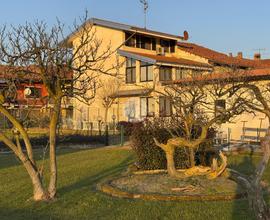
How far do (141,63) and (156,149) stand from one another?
20950 mm

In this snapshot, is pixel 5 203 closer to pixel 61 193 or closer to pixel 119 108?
pixel 61 193

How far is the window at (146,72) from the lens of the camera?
31.5 metres

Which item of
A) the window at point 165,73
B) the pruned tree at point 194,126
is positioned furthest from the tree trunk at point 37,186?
the window at point 165,73

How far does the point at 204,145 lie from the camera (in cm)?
1191

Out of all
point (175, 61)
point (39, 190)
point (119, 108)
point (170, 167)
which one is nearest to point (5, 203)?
point (39, 190)

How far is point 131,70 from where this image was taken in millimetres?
32969

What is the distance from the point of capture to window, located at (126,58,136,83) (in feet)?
107

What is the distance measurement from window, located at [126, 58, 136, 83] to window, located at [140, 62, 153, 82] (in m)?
0.77

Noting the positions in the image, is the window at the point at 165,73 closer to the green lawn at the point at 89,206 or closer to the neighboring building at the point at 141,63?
the neighboring building at the point at 141,63

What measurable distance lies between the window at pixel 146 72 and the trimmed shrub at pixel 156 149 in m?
19.4

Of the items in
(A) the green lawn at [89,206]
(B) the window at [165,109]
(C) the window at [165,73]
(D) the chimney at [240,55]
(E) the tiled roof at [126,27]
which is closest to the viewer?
(A) the green lawn at [89,206]

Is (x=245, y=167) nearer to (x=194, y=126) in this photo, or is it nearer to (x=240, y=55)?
(x=194, y=126)

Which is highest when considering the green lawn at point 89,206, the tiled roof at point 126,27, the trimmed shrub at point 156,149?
the tiled roof at point 126,27

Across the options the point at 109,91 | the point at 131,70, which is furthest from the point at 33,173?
the point at 109,91
